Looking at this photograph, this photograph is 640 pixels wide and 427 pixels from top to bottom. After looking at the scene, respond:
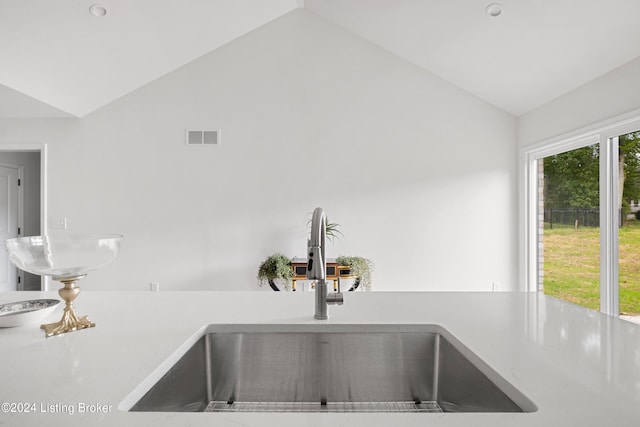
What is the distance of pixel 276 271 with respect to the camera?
Answer: 362cm

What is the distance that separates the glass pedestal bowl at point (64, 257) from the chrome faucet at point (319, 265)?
494mm

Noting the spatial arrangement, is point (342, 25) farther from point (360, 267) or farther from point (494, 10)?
point (360, 267)

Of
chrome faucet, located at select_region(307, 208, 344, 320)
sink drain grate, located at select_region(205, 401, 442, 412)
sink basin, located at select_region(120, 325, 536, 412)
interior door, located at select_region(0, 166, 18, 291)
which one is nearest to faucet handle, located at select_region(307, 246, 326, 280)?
chrome faucet, located at select_region(307, 208, 344, 320)

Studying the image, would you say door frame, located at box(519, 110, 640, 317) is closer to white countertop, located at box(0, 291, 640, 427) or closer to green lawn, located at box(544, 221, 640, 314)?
green lawn, located at box(544, 221, 640, 314)

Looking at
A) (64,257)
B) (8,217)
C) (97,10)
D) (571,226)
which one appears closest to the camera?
(64,257)

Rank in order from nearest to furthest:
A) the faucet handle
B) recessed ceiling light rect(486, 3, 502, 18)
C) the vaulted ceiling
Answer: the faucet handle → the vaulted ceiling → recessed ceiling light rect(486, 3, 502, 18)

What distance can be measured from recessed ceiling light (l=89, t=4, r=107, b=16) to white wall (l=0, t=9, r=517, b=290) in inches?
48.1

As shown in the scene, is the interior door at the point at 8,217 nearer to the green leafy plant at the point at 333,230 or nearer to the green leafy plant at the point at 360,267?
the green leafy plant at the point at 333,230

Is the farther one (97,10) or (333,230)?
(333,230)

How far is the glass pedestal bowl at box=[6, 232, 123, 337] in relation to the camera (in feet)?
2.78

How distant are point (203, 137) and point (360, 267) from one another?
2.24 meters

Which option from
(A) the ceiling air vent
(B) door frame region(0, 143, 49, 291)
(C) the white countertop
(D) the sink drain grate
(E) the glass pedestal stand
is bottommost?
(D) the sink drain grate

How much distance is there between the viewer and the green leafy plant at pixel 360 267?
12.1 feet

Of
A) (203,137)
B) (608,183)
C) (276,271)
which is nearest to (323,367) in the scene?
(276,271)
